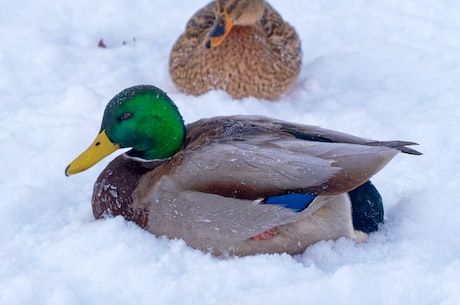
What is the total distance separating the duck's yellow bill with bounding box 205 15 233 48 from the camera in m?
5.42

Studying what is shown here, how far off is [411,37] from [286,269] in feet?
12.0

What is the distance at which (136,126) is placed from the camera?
3631 millimetres

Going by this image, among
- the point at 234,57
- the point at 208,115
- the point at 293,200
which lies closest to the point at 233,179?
the point at 293,200

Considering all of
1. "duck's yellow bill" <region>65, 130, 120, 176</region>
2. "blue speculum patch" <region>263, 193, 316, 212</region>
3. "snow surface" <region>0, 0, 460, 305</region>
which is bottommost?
"snow surface" <region>0, 0, 460, 305</region>

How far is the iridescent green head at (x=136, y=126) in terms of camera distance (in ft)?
11.8

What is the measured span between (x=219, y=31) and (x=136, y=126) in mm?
1952

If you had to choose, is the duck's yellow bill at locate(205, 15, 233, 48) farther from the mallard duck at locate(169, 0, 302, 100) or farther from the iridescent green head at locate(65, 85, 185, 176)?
the iridescent green head at locate(65, 85, 185, 176)

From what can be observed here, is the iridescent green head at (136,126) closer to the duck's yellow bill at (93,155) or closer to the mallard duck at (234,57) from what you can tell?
the duck's yellow bill at (93,155)

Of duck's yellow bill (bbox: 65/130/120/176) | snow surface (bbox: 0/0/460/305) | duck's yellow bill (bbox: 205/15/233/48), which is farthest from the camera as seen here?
duck's yellow bill (bbox: 205/15/233/48)

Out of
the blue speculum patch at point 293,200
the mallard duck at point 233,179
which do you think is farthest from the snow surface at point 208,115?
the blue speculum patch at point 293,200

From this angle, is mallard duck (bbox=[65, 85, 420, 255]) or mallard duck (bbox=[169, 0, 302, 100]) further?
mallard duck (bbox=[169, 0, 302, 100])

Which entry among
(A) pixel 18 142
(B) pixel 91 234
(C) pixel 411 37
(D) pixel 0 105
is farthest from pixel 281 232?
(C) pixel 411 37

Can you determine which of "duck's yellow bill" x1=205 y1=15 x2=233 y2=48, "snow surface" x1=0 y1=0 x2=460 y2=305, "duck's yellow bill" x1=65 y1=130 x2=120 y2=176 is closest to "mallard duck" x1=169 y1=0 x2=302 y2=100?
"duck's yellow bill" x1=205 y1=15 x2=233 y2=48

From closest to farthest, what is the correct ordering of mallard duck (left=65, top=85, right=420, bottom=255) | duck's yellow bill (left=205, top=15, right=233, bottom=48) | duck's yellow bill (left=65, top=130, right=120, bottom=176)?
mallard duck (left=65, top=85, right=420, bottom=255) → duck's yellow bill (left=65, top=130, right=120, bottom=176) → duck's yellow bill (left=205, top=15, right=233, bottom=48)
